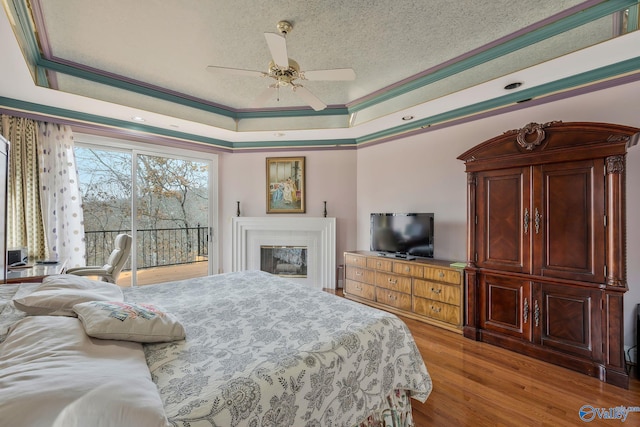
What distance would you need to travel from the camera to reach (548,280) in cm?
238

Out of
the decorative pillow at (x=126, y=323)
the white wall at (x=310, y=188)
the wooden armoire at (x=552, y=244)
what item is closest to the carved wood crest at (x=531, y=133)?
the wooden armoire at (x=552, y=244)

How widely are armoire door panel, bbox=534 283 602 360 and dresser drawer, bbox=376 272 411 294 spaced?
130cm

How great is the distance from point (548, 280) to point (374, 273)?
189 centimetres

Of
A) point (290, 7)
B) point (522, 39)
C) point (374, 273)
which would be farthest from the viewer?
point (374, 273)

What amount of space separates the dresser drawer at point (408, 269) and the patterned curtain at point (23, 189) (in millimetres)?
4162

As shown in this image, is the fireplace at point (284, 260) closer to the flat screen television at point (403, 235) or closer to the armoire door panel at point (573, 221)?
the flat screen television at point (403, 235)

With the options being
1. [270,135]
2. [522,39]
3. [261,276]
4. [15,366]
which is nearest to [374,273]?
[261,276]

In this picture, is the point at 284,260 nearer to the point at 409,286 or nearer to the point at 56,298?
the point at 409,286

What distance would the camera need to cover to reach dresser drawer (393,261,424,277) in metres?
3.30

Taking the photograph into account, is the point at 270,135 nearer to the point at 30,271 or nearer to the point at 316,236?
the point at 316,236

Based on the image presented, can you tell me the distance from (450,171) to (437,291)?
4.96ft

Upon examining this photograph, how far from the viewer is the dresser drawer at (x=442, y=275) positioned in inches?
117

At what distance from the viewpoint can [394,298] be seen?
357 centimetres

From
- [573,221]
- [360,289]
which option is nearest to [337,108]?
[360,289]
